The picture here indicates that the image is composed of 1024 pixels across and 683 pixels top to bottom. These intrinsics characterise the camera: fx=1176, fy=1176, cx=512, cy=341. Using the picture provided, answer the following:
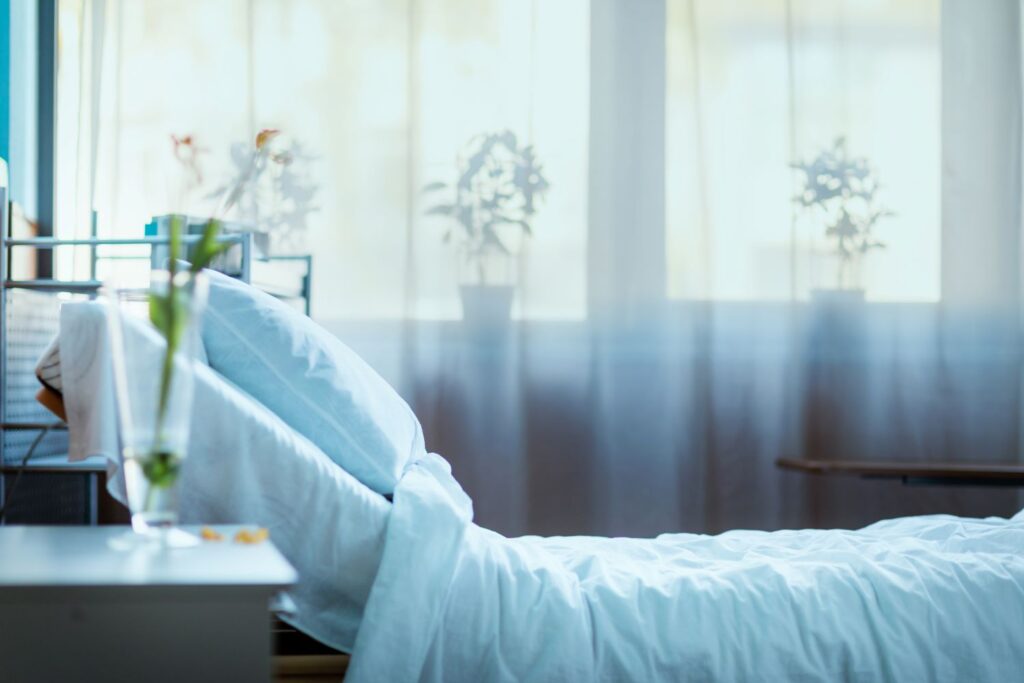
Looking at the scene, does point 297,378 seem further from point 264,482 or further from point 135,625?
point 135,625

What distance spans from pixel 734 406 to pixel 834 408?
0.96 ft

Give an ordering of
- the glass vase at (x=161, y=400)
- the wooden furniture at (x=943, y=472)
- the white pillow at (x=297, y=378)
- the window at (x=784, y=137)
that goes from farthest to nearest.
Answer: the window at (x=784, y=137) → the wooden furniture at (x=943, y=472) → the white pillow at (x=297, y=378) → the glass vase at (x=161, y=400)

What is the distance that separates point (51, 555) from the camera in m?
0.96

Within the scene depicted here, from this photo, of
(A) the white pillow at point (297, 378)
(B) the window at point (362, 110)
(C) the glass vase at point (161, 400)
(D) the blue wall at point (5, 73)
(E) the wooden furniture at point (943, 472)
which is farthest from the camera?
(B) the window at point (362, 110)

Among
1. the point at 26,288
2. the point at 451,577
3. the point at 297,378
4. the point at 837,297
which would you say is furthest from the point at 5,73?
the point at 837,297

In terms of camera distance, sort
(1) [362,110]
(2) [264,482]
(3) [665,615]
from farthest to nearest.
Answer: (1) [362,110], (3) [665,615], (2) [264,482]

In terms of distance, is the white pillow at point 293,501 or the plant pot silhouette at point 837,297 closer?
the white pillow at point 293,501

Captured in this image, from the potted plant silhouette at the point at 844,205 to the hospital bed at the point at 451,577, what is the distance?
164cm

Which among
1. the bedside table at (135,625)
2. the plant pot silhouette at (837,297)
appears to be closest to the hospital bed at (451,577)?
the bedside table at (135,625)

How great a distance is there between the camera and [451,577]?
4.95 ft

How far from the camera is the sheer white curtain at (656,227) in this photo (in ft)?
10.6

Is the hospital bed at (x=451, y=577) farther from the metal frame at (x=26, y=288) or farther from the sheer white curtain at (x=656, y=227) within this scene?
the sheer white curtain at (x=656, y=227)

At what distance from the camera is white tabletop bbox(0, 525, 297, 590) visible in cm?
86

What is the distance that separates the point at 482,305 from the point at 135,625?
2419 mm
